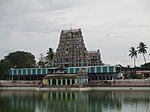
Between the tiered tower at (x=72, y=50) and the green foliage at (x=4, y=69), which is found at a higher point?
the tiered tower at (x=72, y=50)

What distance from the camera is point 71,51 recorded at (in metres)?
89.5

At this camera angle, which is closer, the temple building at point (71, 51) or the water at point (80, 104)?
the water at point (80, 104)

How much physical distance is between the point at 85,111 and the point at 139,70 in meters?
60.0

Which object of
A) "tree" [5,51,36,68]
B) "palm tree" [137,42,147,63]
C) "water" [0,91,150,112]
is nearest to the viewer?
"water" [0,91,150,112]

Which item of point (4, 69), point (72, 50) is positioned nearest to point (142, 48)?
point (72, 50)

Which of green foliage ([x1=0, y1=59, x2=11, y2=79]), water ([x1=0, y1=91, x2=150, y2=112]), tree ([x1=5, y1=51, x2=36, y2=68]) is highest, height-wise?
tree ([x1=5, y1=51, x2=36, y2=68])

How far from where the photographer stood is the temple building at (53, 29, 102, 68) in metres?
89.1

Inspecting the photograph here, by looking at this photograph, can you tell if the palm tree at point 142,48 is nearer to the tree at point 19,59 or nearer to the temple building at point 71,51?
the temple building at point 71,51

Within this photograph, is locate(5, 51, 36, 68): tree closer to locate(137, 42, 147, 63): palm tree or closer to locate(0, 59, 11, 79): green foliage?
locate(0, 59, 11, 79): green foliage

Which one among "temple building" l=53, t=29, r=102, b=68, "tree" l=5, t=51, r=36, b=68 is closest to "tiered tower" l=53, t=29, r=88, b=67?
"temple building" l=53, t=29, r=102, b=68

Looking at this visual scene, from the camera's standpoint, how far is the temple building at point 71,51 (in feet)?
292

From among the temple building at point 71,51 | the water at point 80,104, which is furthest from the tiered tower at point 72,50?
the water at point 80,104

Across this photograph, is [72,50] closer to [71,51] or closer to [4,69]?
[71,51]

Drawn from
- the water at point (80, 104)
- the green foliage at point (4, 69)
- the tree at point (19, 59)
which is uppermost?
the tree at point (19, 59)
